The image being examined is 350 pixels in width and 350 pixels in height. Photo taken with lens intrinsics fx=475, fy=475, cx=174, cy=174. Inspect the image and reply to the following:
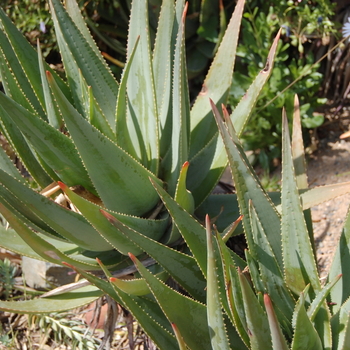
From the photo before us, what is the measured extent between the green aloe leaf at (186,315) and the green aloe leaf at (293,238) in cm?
21

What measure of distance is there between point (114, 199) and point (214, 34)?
1.79 metres

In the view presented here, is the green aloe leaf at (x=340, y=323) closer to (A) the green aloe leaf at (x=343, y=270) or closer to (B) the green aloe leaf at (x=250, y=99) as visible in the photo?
(A) the green aloe leaf at (x=343, y=270)

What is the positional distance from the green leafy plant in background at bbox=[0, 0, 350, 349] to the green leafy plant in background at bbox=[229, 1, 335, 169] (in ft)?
3.63

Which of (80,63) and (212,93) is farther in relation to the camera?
(212,93)

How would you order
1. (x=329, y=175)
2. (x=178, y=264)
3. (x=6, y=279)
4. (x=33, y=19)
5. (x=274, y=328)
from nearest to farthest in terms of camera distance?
(x=274, y=328) → (x=178, y=264) → (x=6, y=279) → (x=329, y=175) → (x=33, y=19)

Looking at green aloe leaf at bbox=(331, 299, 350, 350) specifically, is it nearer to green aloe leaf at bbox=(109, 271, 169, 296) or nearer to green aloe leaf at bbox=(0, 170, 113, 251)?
green aloe leaf at bbox=(109, 271, 169, 296)

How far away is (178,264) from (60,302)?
45cm

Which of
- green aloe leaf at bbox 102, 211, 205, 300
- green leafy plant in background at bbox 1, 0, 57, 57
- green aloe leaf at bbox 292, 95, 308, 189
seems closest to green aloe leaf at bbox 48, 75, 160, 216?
green aloe leaf at bbox 102, 211, 205, 300

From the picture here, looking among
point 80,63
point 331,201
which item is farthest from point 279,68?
point 80,63

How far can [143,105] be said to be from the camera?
139 centimetres

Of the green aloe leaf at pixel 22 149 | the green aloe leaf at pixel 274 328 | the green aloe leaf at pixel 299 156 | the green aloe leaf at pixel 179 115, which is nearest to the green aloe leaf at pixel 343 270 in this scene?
the green aloe leaf at pixel 274 328

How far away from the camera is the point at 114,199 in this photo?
1260mm

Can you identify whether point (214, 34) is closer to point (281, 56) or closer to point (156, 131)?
point (281, 56)

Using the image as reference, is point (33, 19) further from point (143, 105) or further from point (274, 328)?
point (274, 328)
